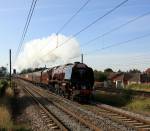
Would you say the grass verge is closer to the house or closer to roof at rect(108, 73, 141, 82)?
the house

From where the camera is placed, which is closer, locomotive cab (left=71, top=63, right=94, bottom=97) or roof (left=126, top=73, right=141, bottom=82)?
locomotive cab (left=71, top=63, right=94, bottom=97)

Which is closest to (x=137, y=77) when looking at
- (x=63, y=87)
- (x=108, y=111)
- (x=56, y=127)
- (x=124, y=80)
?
(x=124, y=80)

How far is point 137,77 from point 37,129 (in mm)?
89913

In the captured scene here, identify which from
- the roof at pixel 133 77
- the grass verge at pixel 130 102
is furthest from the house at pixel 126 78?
the grass verge at pixel 130 102

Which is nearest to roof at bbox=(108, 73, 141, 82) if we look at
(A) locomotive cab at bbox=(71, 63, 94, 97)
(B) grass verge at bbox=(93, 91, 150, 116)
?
(B) grass verge at bbox=(93, 91, 150, 116)

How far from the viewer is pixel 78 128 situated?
15391 mm

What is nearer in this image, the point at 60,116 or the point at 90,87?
the point at 60,116

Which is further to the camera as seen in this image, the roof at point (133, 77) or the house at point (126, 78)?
the roof at point (133, 77)

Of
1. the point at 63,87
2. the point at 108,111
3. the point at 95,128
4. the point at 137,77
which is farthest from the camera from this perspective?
the point at 137,77

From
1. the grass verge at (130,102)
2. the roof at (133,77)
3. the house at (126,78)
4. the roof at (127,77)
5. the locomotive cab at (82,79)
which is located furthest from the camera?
the roof at (127,77)

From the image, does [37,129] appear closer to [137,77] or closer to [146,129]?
[146,129]

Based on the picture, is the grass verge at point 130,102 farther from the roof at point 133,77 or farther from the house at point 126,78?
the roof at point 133,77

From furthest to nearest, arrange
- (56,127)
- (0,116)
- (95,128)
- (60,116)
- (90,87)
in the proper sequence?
(90,87), (60,116), (0,116), (56,127), (95,128)

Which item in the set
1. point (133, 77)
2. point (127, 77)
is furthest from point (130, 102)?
point (127, 77)
